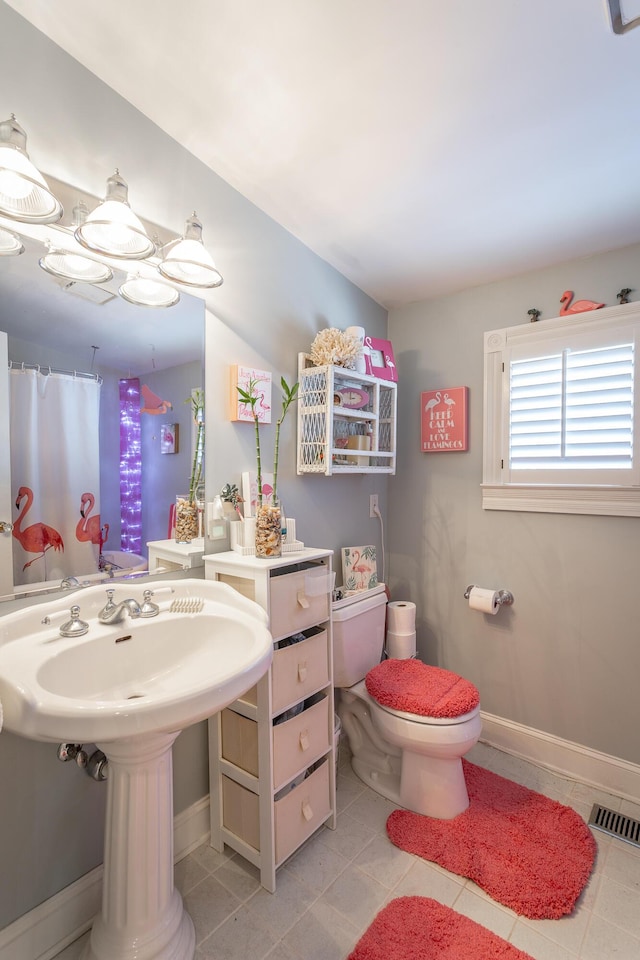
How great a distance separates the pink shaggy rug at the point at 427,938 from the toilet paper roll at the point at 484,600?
1.12m

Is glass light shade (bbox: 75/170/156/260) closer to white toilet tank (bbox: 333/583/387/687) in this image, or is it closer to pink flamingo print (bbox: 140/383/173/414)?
pink flamingo print (bbox: 140/383/173/414)

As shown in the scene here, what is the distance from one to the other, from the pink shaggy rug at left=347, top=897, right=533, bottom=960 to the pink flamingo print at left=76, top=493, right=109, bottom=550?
1.36 m

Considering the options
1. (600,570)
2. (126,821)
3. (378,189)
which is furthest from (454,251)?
(126,821)

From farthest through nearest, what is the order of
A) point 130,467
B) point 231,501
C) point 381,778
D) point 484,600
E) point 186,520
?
point 484,600, point 381,778, point 231,501, point 186,520, point 130,467

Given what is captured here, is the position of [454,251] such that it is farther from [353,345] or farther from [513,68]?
[513,68]

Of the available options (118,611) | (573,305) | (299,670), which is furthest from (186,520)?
(573,305)

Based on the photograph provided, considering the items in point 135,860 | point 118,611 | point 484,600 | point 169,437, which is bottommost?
point 135,860

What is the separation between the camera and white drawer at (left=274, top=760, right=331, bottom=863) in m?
1.40

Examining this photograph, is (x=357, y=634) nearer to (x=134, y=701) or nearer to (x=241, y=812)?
(x=241, y=812)

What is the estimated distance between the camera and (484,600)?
2.09 m

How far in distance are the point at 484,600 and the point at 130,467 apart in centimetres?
170

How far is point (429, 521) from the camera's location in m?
2.41

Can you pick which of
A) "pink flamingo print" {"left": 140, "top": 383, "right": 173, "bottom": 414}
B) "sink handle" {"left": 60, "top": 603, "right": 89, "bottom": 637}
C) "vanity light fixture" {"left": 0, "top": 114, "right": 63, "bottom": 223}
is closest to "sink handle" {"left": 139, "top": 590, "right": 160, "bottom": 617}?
"sink handle" {"left": 60, "top": 603, "right": 89, "bottom": 637}

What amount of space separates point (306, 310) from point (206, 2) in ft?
3.43
